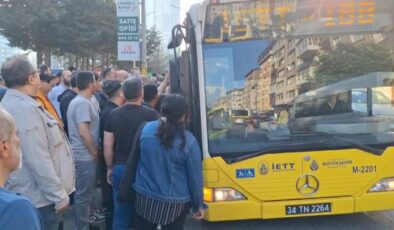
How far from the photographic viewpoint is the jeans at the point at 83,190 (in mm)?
4918

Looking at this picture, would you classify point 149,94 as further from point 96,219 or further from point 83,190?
point 96,219

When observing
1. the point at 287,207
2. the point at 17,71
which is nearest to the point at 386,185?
the point at 287,207

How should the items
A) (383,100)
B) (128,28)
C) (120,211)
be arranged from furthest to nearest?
(128,28), (383,100), (120,211)

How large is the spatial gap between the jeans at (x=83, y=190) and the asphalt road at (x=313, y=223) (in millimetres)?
758

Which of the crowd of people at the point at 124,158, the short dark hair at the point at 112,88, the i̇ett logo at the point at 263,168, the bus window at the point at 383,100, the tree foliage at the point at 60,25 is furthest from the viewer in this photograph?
the tree foliage at the point at 60,25

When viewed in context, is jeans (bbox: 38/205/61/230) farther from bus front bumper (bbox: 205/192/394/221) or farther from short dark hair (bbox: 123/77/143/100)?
bus front bumper (bbox: 205/192/394/221)

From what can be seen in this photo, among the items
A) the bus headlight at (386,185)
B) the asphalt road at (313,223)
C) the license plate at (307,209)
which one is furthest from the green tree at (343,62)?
the asphalt road at (313,223)

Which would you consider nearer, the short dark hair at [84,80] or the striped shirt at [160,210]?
the striped shirt at [160,210]

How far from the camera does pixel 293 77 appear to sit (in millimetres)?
5023

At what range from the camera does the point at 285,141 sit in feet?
16.2

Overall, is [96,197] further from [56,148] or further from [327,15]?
[327,15]

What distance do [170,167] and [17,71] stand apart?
48.9 inches

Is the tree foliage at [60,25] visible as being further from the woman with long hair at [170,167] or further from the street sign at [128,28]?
the woman with long hair at [170,167]

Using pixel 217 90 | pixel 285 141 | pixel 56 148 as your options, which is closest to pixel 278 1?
pixel 217 90
